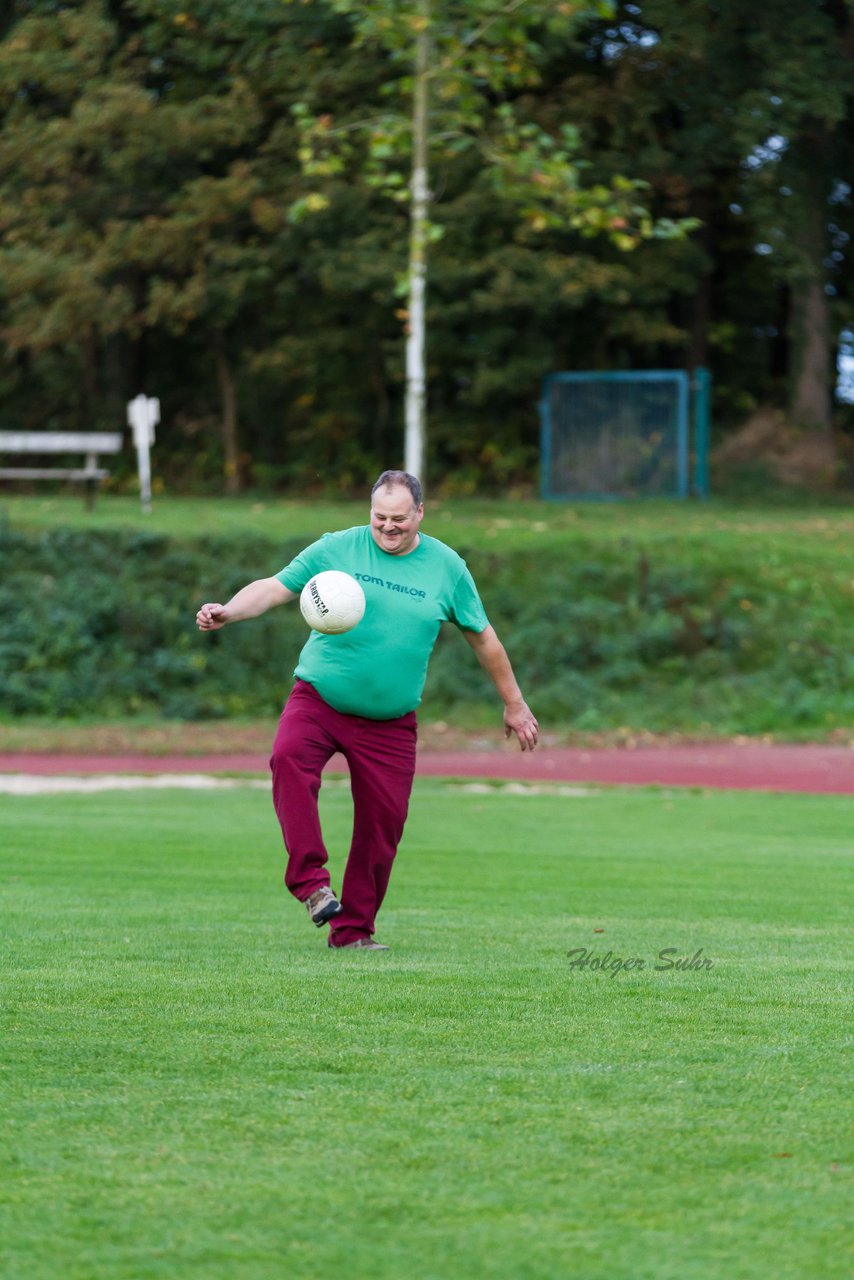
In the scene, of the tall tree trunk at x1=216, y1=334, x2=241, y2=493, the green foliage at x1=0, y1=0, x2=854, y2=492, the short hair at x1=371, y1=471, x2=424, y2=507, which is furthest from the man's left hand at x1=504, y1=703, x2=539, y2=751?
the tall tree trunk at x1=216, y1=334, x2=241, y2=493

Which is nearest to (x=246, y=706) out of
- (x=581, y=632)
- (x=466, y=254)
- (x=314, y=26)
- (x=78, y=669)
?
(x=78, y=669)

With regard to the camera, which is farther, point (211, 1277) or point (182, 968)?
point (182, 968)

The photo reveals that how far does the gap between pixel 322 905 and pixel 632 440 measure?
26.8 meters

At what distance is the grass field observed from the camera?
4016 millimetres

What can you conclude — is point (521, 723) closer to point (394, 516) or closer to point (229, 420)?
point (394, 516)

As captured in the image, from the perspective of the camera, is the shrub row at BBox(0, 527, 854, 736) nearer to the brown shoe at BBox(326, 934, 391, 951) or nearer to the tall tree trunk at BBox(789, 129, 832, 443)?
the tall tree trunk at BBox(789, 129, 832, 443)

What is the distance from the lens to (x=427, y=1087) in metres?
5.32

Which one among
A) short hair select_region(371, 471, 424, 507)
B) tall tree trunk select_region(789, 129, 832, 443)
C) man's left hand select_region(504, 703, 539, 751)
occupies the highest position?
tall tree trunk select_region(789, 129, 832, 443)

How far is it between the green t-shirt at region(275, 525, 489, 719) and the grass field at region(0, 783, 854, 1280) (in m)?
1.09

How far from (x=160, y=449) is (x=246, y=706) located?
16.6 m

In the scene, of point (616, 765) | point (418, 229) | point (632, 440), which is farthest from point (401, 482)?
point (632, 440)

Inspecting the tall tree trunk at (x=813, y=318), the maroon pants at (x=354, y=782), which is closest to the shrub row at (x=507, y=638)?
the tall tree trunk at (x=813, y=318)

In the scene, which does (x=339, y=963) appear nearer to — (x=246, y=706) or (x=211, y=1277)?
(x=211, y=1277)

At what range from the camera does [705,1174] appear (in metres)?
4.51
